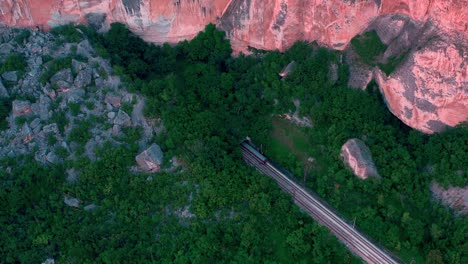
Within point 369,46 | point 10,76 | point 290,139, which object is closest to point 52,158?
point 10,76

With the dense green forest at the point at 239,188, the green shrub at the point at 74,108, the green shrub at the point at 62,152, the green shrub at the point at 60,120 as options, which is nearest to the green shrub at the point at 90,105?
the green shrub at the point at 74,108

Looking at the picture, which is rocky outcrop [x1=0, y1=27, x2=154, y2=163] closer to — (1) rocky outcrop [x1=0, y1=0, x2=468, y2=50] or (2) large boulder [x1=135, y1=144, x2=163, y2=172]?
(2) large boulder [x1=135, y1=144, x2=163, y2=172]

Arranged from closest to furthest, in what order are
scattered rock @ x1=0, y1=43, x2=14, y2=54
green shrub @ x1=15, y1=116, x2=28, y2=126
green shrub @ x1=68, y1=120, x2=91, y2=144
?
1. green shrub @ x1=15, y1=116, x2=28, y2=126
2. green shrub @ x1=68, y1=120, x2=91, y2=144
3. scattered rock @ x1=0, y1=43, x2=14, y2=54

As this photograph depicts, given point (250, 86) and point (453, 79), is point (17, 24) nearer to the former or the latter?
point (250, 86)

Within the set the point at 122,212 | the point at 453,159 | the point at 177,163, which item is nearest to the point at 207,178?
the point at 177,163

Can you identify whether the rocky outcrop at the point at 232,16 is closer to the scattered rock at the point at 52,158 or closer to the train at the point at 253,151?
the train at the point at 253,151

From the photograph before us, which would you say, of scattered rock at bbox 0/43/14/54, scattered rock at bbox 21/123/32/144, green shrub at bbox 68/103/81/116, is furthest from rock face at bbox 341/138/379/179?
scattered rock at bbox 0/43/14/54
